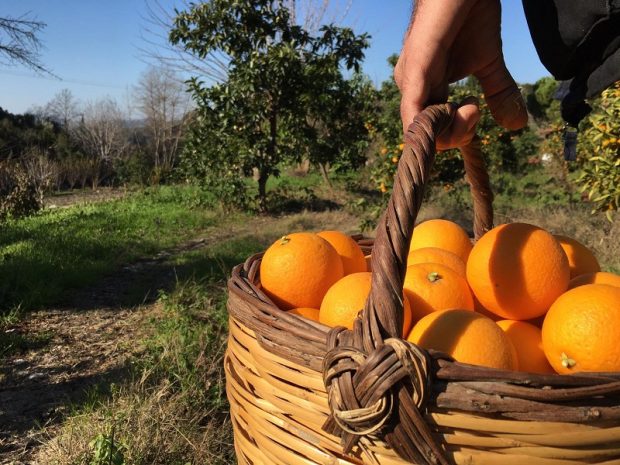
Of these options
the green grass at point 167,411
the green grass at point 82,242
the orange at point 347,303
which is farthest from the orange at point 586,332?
the green grass at point 82,242

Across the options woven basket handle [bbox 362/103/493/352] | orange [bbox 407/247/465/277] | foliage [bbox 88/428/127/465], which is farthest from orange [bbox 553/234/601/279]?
foliage [bbox 88/428/127/465]

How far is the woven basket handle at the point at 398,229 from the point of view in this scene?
653 millimetres

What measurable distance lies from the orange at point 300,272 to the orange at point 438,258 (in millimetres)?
201

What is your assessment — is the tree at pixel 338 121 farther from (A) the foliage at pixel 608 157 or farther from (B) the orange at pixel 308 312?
(B) the orange at pixel 308 312

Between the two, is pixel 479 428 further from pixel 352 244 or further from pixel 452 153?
pixel 452 153

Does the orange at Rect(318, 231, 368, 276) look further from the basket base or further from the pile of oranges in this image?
the basket base

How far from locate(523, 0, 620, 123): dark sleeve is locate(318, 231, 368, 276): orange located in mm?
592

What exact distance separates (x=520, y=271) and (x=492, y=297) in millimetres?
79

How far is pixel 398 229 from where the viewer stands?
716 mm

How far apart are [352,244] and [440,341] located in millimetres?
547

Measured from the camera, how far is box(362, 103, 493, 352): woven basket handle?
65cm

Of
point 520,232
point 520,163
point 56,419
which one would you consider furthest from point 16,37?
point 520,163

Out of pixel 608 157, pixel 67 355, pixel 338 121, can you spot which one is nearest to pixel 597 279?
pixel 67 355

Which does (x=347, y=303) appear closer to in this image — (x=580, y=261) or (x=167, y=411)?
(x=580, y=261)
